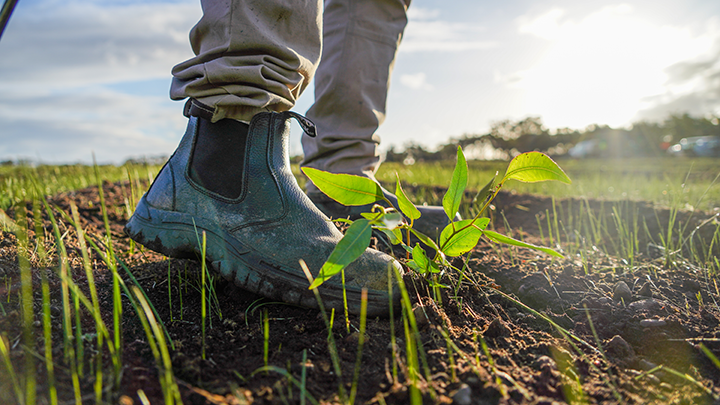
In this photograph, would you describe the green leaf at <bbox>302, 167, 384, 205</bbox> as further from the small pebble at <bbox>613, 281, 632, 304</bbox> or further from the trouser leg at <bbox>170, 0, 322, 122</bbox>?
the small pebble at <bbox>613, 281, 632, 304</bbox>

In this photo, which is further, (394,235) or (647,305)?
(647,305)

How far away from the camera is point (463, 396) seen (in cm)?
73

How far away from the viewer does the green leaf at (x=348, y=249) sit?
0.84 metres

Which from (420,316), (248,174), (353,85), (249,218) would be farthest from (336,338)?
(353,85)

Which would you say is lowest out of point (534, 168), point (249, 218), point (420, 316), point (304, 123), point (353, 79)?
point (420, 316)

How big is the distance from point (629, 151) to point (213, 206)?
30.4m

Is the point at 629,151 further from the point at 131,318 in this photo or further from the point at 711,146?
the point at 131,318

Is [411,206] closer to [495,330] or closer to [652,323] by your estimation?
[495,330]

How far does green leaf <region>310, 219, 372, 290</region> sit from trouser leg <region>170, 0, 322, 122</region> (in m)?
0.59

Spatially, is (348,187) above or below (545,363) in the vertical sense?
above

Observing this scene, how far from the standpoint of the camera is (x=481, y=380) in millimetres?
782

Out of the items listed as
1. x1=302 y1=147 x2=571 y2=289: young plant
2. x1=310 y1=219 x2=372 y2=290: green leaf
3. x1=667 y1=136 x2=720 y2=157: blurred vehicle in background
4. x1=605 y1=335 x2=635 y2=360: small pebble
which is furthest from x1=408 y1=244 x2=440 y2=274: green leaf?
x1=667 y1=136 x2=720 y2=157: blurred vehicle in background

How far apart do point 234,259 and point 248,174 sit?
282 mm

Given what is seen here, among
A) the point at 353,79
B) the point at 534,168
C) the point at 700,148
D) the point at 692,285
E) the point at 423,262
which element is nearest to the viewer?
the point at 534,168
